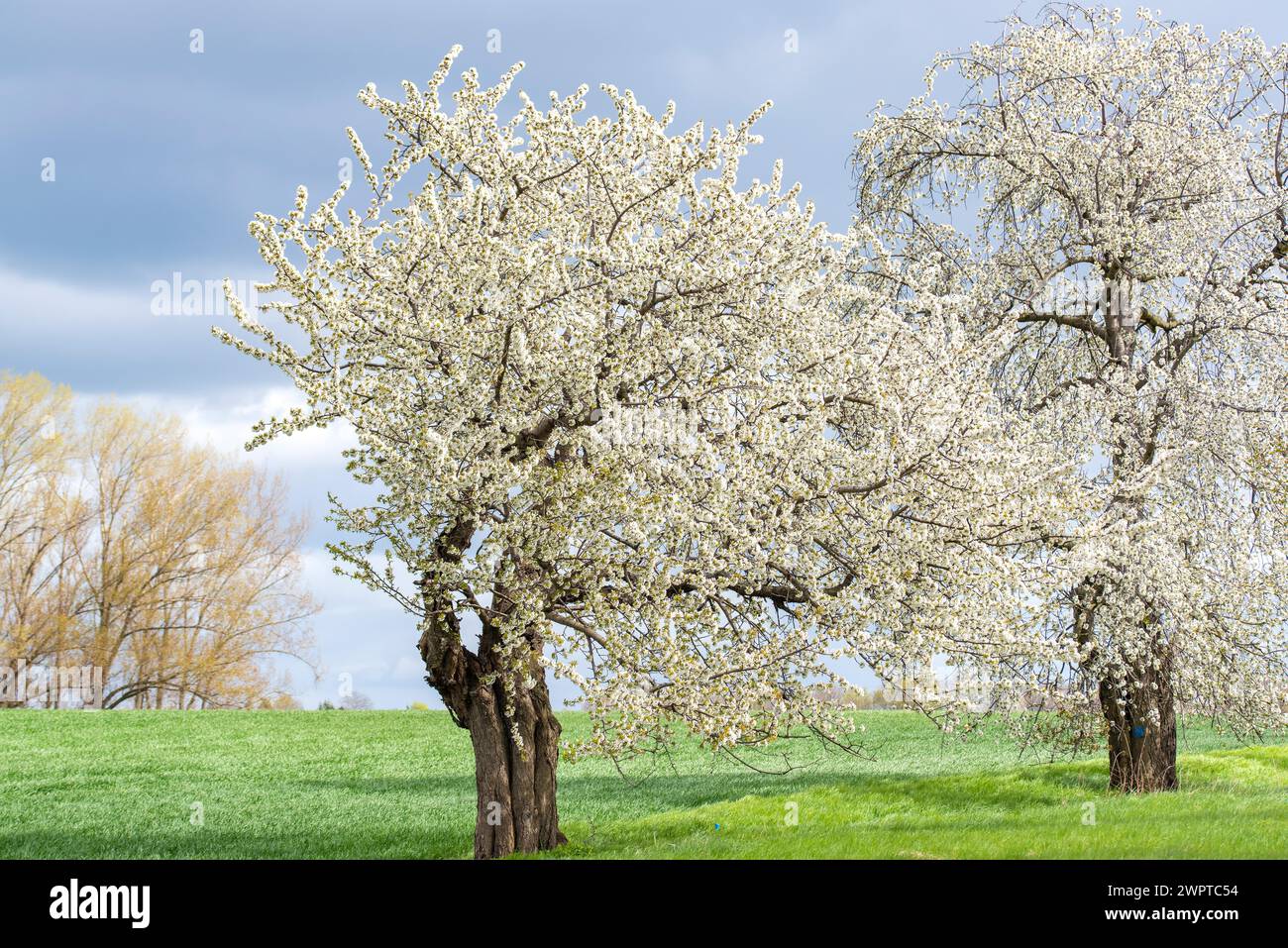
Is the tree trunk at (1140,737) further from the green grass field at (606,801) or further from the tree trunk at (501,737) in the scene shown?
the tree trunk at (501,737)

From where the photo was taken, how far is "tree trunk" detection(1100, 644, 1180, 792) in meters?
16.4

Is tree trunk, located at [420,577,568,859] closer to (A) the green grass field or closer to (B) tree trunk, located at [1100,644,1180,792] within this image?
(A) the green grass field

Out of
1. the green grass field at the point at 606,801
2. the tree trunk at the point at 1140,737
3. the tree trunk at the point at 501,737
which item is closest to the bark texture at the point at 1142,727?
the tree trunk at the point at 1140,737

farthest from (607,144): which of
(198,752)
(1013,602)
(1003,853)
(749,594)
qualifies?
(198,752)

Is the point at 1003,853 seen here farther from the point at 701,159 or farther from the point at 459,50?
the point at 459,50

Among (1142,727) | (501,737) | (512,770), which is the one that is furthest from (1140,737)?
(501,737)

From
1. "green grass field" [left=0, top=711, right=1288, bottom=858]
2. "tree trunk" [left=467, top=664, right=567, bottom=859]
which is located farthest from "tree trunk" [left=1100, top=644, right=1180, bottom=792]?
"tree trunk" [left=467, top=664, right=567, bottom=859]

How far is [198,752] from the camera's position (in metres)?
24.0

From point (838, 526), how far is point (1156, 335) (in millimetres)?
12008

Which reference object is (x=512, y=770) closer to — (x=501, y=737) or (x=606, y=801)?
(x=501, y=737)

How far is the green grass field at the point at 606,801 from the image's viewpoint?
1274 centimetres

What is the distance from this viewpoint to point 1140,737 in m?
16.8

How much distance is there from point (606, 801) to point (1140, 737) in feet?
28.7

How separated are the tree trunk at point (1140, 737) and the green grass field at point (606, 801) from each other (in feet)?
1.60
